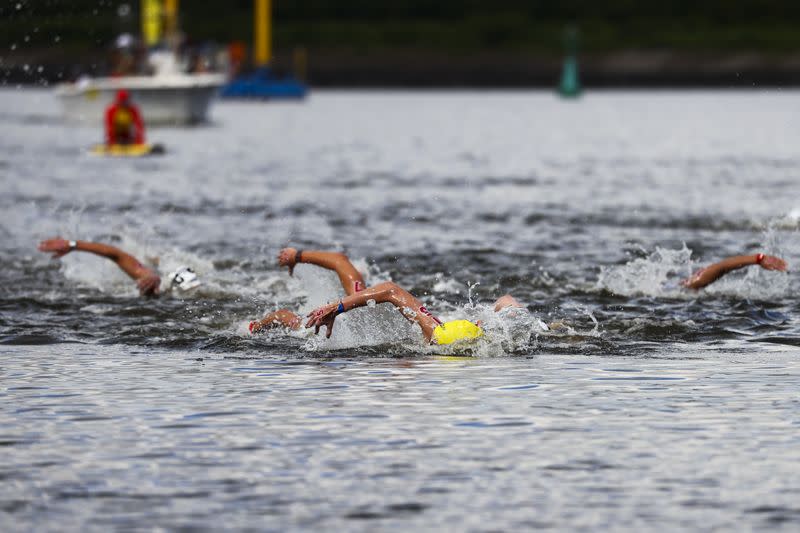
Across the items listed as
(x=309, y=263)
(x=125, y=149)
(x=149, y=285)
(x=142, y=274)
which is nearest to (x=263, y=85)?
(x=125, y=149)

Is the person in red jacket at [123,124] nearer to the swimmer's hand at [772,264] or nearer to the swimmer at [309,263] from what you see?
the swimmer at [309,263]

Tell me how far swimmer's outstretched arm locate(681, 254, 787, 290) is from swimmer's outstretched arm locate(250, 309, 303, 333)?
513 centimetres

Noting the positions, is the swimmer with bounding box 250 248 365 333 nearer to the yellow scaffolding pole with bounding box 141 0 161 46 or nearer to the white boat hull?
the white boat hull

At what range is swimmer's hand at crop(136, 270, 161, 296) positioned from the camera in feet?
73.9

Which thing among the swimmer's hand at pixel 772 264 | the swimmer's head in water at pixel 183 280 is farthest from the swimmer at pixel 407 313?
the swimmer's head in water at pixel 183 280

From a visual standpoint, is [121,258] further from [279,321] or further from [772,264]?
[772,264]

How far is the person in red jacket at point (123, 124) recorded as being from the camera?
4556cm

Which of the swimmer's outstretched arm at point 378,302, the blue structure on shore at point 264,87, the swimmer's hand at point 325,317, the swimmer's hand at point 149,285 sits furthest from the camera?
the blue structure on shore at point 264,87

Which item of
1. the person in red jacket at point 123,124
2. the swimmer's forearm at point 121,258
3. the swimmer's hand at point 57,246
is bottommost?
the swimmer's forearm at point 121,258

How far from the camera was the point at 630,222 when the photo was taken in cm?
3603

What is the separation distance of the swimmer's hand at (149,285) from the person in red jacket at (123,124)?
22406 mm

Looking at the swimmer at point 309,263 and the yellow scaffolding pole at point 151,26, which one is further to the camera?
the yellow scaffolding pole at point 151,26

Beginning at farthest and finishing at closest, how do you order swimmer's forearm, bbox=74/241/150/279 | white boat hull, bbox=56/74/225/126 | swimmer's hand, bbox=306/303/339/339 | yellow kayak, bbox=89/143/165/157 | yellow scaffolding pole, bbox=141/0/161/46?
yellow scaffolding pole, bbox=141/0/161/46, white boat hull, bbox=56/74/225/126, yellow kayak, bbox=89/143/165/157, swimmer's forearm, bbox=74/241/150/279, swimmer's hand, bbox=306/303/339/339

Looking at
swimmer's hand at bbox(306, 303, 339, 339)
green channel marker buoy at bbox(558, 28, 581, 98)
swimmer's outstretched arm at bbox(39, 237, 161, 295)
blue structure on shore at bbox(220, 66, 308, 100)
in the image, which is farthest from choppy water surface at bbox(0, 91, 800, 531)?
green channel marker buoy at bbox(558, 28, 581, 98)
